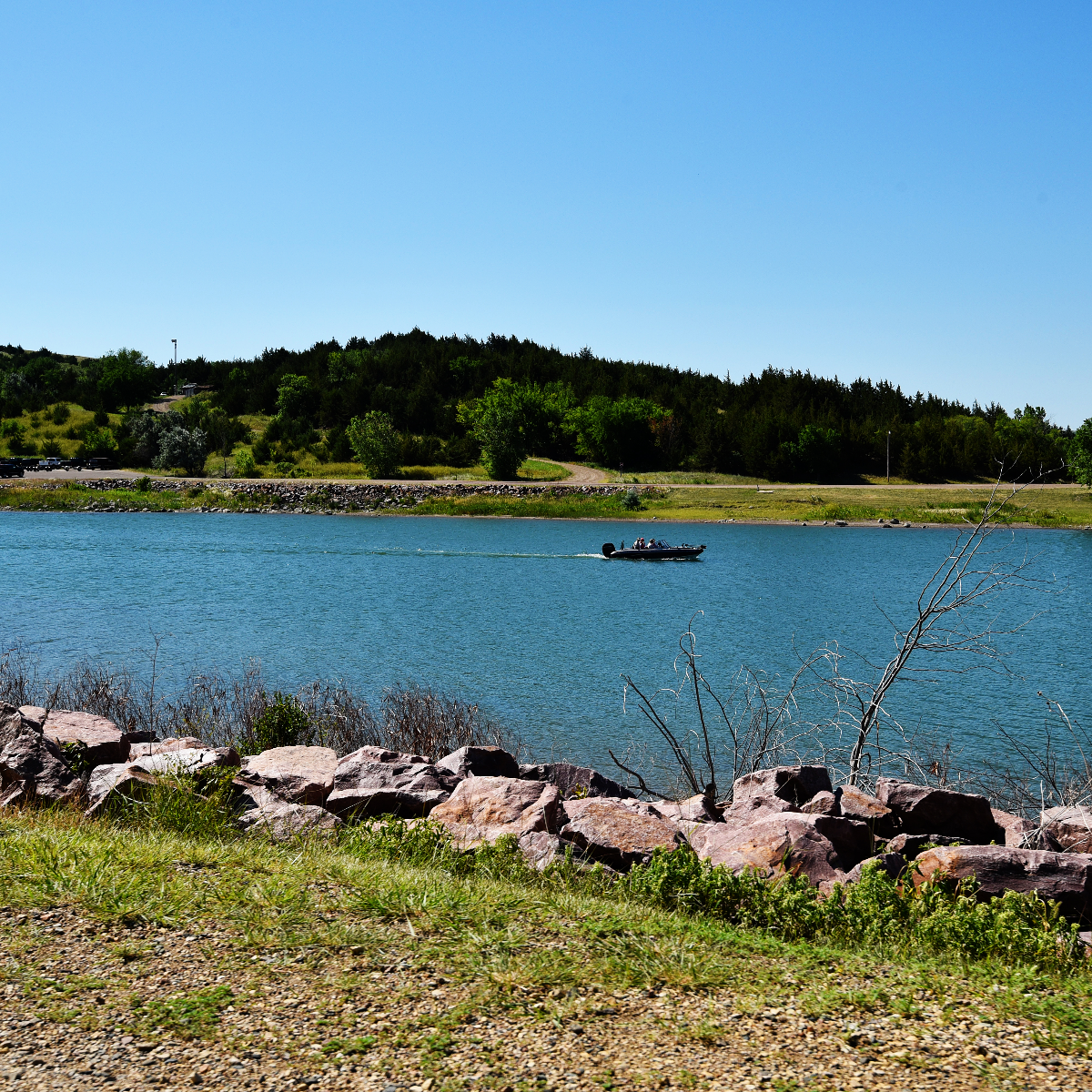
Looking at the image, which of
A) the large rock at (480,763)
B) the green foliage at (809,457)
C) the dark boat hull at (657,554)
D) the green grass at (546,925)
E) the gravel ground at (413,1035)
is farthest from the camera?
the green foliage at (809,457)

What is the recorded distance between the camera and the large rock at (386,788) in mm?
9812

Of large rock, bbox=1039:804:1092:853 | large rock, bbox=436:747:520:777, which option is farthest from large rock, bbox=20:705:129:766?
large rock, bbox=1039:804:1092:853

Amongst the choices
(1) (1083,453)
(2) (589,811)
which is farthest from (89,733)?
(1) (1083,453)

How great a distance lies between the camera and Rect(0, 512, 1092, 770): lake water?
66.3 ft

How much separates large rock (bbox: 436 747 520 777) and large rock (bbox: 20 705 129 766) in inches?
139

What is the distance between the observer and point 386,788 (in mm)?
9961

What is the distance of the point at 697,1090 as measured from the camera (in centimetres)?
418

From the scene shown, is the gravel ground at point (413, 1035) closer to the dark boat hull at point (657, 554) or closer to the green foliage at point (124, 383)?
the dark boat hull at point (657, 554)

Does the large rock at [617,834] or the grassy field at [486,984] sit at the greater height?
the grassy field at [486,984]

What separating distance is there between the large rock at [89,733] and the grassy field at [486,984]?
4077mm

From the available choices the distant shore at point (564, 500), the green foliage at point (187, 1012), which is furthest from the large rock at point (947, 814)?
the distant shore at point (564, 500)

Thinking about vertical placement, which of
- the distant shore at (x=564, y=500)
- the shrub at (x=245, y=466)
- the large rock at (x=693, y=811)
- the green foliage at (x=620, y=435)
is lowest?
the large rock at (x=693, y=811)

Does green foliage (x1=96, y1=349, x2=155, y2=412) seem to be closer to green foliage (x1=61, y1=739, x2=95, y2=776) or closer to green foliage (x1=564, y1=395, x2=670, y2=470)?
green foliage (x1=564, y1=395, x2=670, y2=470)

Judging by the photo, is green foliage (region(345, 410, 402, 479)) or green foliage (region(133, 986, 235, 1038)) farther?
green foliage (region(345, 410, 402, 479))
